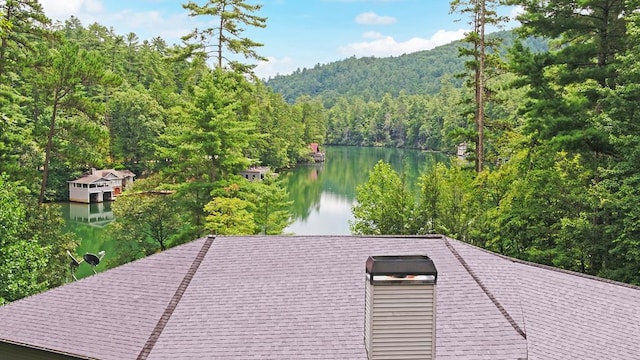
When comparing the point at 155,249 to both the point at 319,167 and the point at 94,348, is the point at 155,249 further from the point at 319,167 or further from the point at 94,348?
the point at 319,167

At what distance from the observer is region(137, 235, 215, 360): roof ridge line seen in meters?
6.91

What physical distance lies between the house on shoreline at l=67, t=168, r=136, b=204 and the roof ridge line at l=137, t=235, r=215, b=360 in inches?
1261

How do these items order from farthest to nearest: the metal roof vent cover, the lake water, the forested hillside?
1. the lake water
2. the forested hillside
3. the metal roof vent cover

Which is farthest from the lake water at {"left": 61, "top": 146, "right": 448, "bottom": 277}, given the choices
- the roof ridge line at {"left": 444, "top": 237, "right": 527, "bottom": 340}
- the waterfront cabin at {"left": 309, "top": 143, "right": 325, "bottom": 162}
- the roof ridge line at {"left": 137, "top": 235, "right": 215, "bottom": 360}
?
the waterfront cabin at {"left": 309, "top": 143, "right": 325, "bottom": 162}

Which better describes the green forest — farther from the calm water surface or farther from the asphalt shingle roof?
the asphalt shingle roof

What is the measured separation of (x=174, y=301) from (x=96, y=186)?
3546 cm

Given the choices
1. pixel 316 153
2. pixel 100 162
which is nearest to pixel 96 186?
pixel 100 162

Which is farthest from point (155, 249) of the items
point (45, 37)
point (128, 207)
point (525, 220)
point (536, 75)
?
point (536, 75)

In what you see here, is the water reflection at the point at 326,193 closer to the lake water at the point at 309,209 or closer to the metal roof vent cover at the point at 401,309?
A: the lake water at the point at 309,209

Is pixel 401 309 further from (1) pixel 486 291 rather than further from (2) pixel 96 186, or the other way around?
(2) pixel 96 186

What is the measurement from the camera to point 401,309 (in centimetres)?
598

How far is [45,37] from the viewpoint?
17.3 m

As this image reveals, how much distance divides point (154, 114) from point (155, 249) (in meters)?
31.0

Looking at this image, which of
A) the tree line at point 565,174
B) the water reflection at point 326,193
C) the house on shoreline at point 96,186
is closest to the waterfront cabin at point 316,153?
the water reflection at point 326,193
